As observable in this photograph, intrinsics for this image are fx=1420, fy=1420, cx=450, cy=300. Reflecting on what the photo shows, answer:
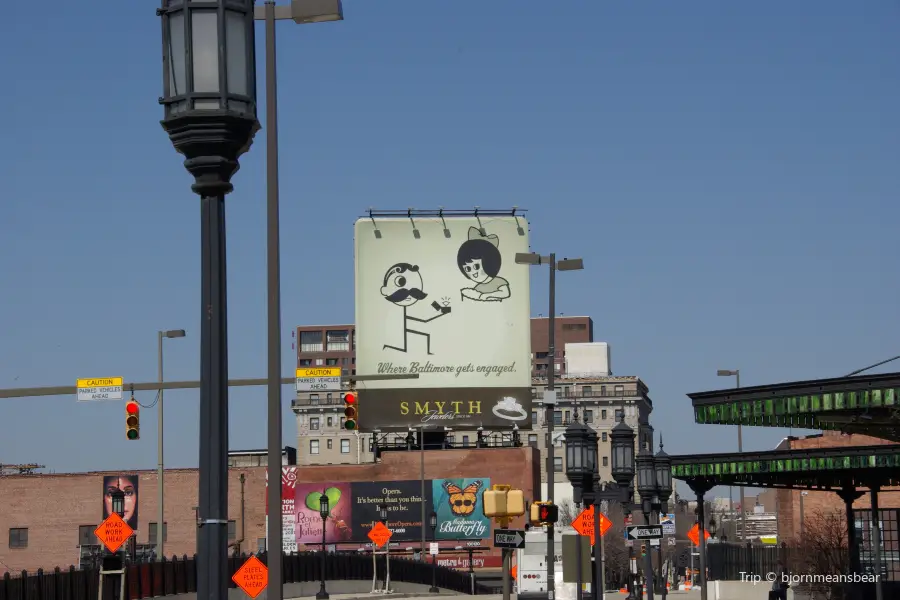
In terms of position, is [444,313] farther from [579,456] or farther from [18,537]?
[579,456]

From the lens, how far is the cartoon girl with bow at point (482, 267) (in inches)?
3844

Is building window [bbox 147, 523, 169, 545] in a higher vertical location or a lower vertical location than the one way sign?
lower

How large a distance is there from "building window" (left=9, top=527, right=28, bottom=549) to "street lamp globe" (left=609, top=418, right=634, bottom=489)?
82.0 meters

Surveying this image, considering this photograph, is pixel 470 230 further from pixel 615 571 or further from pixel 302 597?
pixel 615 571

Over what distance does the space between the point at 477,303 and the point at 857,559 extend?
2453 inches

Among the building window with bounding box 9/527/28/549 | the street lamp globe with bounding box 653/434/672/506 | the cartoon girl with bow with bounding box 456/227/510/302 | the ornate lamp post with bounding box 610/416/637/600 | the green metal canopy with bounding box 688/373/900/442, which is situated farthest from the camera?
the building window with bounding box 9/527/28/549

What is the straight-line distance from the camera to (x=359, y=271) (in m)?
97.2

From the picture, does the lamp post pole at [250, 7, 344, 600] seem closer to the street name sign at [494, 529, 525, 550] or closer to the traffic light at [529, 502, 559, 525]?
the street name sign at [494, 529, 525, 550]

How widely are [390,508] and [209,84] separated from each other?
329 feet

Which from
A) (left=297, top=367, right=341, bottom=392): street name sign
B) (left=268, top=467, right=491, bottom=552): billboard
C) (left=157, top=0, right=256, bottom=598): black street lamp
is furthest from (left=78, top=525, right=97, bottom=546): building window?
(left=157, top=0, right=256, bottom=598): black street lamp

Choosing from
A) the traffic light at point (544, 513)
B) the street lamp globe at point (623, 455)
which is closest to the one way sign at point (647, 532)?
the street lamp globe at point (623, 455)

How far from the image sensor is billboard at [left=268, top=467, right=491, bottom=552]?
4220 inches

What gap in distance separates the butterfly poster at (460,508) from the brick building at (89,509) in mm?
2988

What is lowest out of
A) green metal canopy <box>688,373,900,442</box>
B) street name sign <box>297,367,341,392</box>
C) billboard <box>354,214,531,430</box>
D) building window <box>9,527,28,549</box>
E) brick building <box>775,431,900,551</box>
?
building window <box>9,527,28,549</box>
